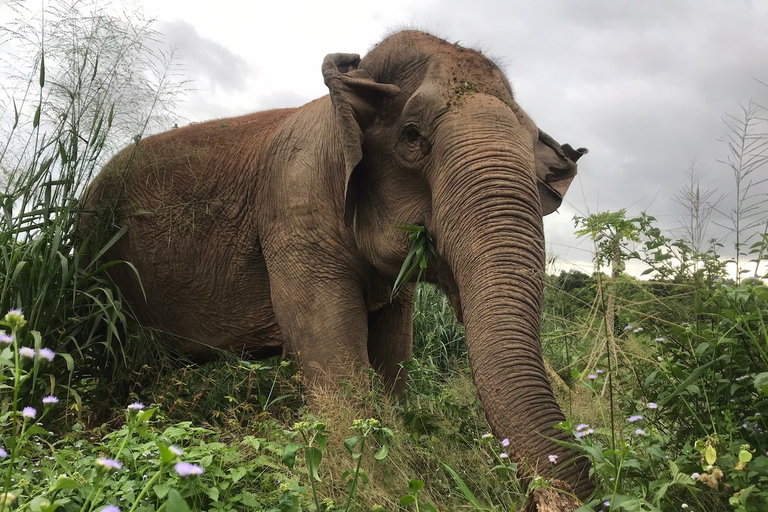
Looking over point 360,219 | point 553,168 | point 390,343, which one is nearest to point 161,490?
point 360,219

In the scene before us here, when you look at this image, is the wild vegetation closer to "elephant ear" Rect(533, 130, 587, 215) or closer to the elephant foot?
the elephant foot

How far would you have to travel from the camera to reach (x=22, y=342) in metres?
4.09

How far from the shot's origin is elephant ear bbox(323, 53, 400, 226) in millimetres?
4031

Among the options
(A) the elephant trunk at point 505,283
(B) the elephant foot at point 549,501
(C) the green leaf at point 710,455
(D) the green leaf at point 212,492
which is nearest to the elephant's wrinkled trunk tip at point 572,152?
(A) the elephant trunk at point 505,283

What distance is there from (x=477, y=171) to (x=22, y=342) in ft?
9.01

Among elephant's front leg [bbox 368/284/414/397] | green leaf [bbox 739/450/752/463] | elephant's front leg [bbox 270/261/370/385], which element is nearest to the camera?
green leaf [bbox 739/450/752/463]

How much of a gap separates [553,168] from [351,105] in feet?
4.95

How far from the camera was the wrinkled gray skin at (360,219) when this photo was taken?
3.38m

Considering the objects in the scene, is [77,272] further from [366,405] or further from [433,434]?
[433,434]

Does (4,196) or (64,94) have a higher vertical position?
(64,94)

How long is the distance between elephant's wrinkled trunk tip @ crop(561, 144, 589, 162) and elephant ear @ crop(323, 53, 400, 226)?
1.43 m

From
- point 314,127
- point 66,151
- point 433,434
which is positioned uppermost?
point 314,127

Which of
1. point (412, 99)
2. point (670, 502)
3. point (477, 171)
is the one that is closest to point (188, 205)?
point (412, 99)

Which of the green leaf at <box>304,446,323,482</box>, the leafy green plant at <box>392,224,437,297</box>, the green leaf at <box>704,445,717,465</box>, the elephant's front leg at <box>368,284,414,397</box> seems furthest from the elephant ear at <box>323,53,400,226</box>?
the green leaf at <box>704,445,717,465</box>
